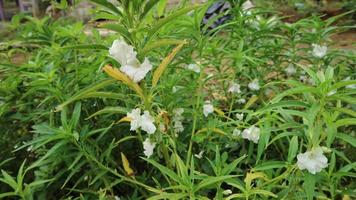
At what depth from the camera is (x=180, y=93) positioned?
1.31 m

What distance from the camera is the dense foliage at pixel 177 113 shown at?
98cm

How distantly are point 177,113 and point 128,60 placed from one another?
36 centimetres

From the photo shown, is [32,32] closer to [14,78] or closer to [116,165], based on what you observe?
[14,78]

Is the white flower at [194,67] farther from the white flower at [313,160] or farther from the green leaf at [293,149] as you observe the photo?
the white flower at [313,160]

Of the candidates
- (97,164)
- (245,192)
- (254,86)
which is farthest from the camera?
(254,86)

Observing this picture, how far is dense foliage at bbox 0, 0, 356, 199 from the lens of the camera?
38.6 inches

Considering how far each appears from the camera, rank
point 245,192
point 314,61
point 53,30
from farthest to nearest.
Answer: point 53,30 < point 314,61 < point 245,192

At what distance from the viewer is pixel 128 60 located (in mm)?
958

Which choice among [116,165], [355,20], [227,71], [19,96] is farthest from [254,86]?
[355,20]

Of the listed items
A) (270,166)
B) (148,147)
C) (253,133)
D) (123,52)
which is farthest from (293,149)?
(123,52)

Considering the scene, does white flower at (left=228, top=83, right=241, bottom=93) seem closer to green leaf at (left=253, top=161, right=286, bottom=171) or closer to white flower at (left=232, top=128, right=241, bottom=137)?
white flower at (left=232, top=128, right=241, bottom=137)

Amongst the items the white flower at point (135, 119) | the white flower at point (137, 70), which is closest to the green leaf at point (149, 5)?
the white flower at point (137, 70)

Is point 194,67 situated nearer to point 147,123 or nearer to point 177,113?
point 177,113

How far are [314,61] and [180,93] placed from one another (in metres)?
0.60
